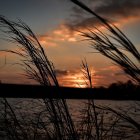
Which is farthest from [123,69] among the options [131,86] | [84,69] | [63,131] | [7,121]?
[7,121]

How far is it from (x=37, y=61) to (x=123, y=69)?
1.34 m

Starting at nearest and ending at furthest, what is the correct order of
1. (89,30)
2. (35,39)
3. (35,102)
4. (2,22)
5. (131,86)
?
(89,30)
(131,86)
(2,22)
(35,39)
(35,102)

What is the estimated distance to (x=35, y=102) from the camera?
12.3ft

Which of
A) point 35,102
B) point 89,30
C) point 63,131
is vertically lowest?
point 63,131

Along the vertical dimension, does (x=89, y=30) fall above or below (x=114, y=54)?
above

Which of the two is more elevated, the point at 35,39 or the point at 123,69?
the point at 35,39

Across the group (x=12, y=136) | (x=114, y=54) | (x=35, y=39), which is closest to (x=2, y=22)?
(x=35, y=39)

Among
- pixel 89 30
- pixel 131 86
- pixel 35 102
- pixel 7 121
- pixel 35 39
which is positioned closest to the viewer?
pixel 89 30

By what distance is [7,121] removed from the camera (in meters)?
3.42

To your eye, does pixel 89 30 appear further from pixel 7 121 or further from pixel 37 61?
pixel 7 121

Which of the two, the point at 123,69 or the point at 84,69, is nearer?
the point at 123,69

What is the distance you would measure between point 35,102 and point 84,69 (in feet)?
3.39

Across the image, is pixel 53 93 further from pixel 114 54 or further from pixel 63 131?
pixel 114 54

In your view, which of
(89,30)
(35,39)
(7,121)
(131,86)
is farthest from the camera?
(7,121)
